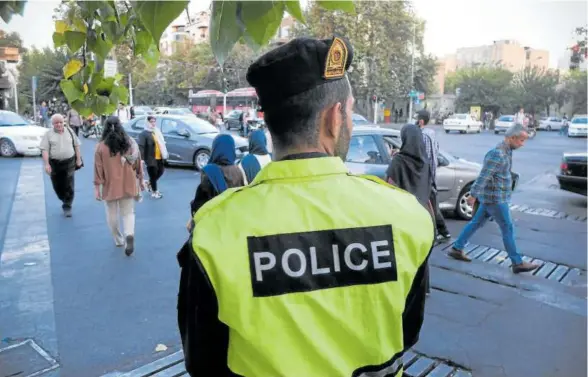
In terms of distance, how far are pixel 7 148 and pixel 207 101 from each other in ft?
104

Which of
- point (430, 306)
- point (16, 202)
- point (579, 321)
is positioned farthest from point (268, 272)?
point (16, 202)

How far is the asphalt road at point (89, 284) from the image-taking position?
3930 millimetres

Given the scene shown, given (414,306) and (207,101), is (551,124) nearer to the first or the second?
(207,101)

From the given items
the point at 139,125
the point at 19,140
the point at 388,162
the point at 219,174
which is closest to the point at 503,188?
the point at 388,162

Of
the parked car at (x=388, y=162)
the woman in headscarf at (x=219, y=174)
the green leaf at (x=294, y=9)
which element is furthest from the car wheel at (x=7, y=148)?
the green leaf at (x=294, y=9)

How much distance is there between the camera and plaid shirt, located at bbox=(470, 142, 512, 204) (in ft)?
19.1

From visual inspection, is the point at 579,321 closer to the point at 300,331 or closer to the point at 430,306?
the point at 430,306

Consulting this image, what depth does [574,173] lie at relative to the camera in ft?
33.2

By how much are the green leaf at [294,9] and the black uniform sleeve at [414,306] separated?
819mm

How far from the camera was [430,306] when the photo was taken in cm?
484

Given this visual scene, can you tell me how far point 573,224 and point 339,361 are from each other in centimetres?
855

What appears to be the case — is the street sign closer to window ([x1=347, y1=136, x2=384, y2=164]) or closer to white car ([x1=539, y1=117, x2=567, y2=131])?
window ([x1=347, y1=136, x2=384, y2=164])

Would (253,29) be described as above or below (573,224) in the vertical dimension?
above

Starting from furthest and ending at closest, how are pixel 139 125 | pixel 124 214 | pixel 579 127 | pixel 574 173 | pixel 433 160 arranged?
1. pixel 579 127
2. pixel 139 125
3. pixel 574 173
4. pixel 433 160
5. pixel 124 214
